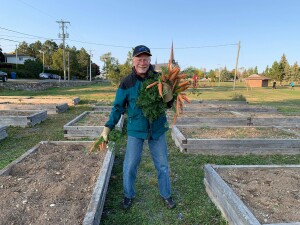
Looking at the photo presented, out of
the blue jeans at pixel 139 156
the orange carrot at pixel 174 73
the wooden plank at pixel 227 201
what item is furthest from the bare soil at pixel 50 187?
the orange carrot at pixel 174 73

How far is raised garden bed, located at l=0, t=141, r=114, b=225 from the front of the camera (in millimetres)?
2992

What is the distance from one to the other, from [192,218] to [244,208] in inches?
32.0

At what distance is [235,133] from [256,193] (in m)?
3.78

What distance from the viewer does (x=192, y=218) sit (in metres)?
3.49

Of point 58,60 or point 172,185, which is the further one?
point 58,60

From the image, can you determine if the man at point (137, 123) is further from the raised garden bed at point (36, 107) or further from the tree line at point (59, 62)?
the tree line at point (59, 62)

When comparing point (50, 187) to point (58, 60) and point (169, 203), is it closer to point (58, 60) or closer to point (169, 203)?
point (169, 203)

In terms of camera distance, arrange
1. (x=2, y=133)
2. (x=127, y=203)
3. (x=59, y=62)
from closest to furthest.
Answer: (x=127, y=203), (x=2, y=133), (x=59, y=62)

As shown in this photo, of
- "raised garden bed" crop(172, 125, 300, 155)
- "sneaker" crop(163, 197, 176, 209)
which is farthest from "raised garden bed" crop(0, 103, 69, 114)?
"sneaker" crop(163, 197, 176, 209)

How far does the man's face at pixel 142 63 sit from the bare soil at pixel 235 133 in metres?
3.88

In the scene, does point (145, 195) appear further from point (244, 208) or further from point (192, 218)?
point (244, 208)

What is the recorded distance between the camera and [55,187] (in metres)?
3.71

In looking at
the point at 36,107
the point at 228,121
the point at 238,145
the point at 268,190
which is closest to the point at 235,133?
the point at 238,145

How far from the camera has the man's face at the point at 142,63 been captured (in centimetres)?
324
